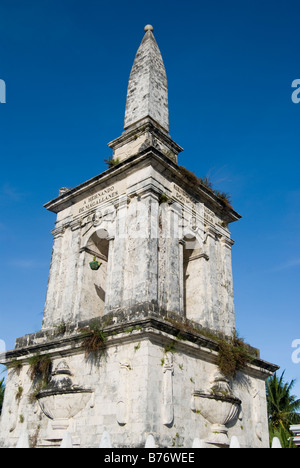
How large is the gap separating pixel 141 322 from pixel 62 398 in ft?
8.57

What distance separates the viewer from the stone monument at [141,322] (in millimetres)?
8742

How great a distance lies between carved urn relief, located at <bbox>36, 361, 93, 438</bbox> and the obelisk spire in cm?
801

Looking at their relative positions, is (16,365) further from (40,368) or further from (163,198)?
(163,198)

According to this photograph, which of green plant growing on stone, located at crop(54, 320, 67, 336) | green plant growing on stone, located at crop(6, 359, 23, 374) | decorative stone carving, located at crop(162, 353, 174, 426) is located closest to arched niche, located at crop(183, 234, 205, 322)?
decorative stone carving, located at crop(162, 353, 174, 426)

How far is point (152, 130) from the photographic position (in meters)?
12.9

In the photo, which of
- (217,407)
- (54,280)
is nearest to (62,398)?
(217,407)

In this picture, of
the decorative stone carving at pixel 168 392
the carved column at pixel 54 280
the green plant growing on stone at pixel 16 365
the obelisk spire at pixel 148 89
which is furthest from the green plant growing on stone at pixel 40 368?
the obelisk spire at pixel 148 89

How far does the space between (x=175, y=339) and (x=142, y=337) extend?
2.65ft

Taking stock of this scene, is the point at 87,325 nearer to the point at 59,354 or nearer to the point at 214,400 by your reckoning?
the point at 59,354

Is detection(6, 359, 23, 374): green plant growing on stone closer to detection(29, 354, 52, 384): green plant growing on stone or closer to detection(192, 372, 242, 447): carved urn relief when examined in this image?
detection(29, 354, 52, 384): green plant growing on stone

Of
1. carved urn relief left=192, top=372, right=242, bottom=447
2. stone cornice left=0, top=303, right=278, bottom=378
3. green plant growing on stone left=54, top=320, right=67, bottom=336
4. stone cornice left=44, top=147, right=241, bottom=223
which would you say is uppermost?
stone cornice left=44, top=147, right=241, bottom=223

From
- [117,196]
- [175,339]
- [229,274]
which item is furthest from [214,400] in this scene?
[117,196]

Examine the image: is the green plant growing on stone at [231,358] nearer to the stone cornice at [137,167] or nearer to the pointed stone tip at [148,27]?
the stone cornice at [137,167]

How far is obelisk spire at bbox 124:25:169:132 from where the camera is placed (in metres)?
13.7
